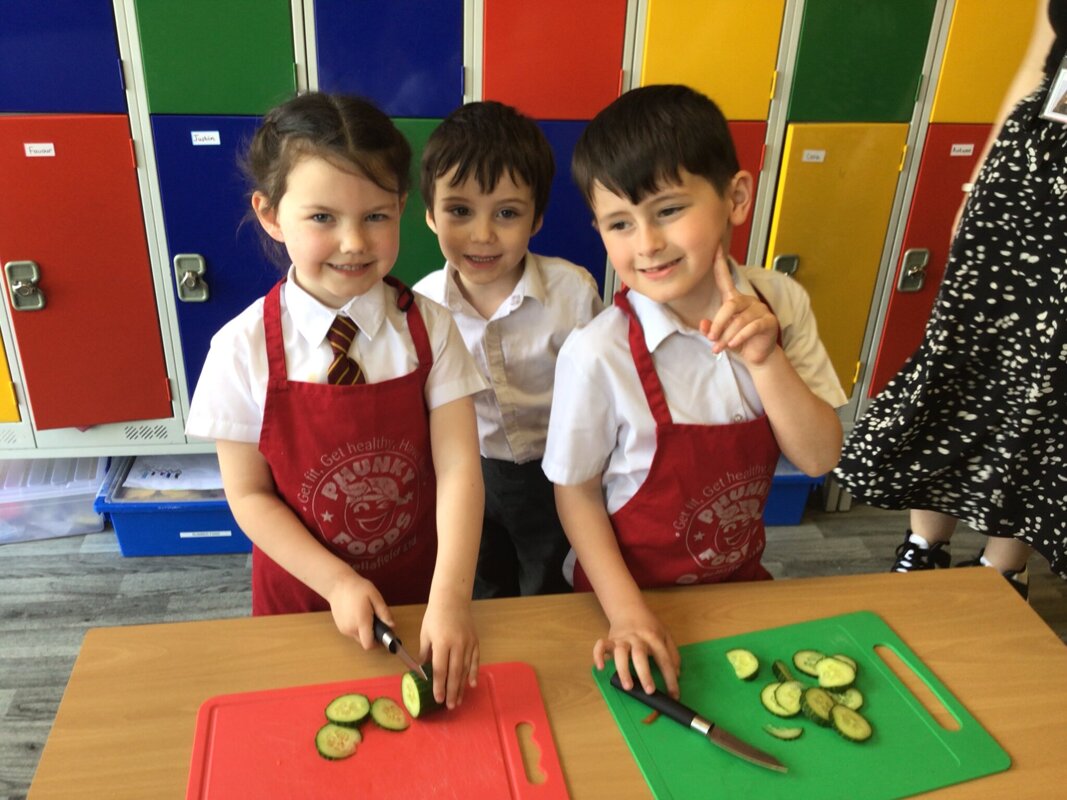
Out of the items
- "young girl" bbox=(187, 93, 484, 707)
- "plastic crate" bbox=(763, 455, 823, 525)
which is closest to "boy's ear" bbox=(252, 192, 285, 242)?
"young girl" bbox=(187, 93, 484, 707)

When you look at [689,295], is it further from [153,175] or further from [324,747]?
[153,175]

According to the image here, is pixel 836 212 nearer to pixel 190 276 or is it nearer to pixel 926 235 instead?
pixel 926 235

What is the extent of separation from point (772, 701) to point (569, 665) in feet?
→ 0.73

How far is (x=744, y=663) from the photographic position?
36.5 inches

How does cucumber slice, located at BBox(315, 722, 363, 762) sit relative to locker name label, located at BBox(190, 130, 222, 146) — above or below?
below

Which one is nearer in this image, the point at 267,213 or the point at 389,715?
the point at 389,715

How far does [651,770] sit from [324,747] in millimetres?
320

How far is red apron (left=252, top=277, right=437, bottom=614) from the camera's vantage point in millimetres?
1067

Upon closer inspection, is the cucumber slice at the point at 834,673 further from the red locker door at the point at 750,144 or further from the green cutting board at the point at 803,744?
the red locker door at the point at 750,144

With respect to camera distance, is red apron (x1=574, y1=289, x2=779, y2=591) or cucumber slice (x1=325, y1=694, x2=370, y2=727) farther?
red apron (x1=574, y1=289, x2=779, y2=591)

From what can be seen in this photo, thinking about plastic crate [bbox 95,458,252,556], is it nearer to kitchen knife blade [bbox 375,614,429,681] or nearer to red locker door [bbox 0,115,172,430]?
red locker door [bbox 0,115,172,430]

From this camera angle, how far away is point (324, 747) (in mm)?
800

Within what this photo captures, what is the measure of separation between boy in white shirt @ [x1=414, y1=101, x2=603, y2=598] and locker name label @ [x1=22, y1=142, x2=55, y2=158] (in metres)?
1.19

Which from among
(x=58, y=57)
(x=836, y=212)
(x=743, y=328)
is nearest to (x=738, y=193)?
(x=743, y=328)
